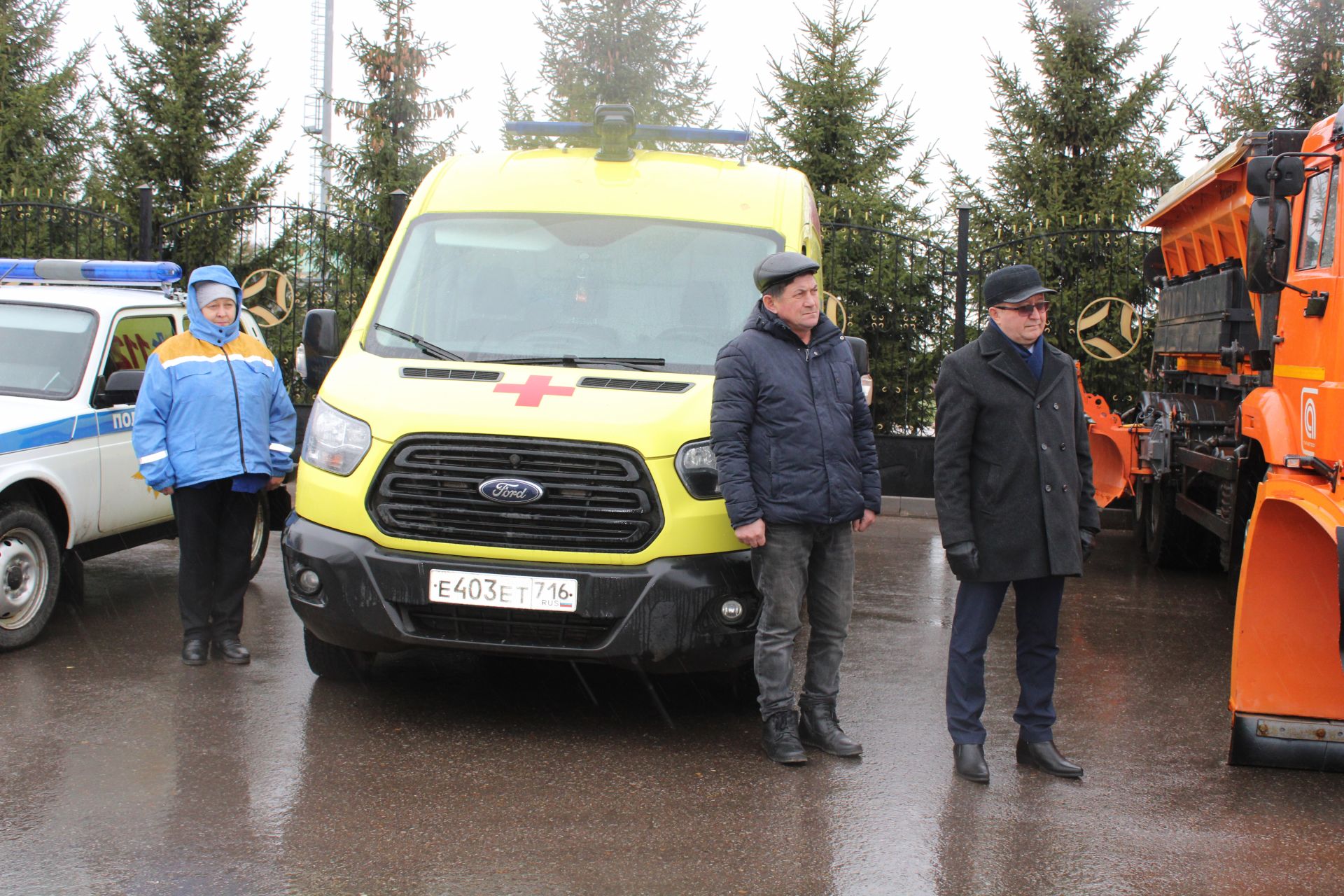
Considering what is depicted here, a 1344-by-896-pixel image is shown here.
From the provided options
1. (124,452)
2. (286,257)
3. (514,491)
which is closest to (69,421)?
(124,452)

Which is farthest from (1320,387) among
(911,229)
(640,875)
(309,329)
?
(911,229)

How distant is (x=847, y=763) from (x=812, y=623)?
0.54m

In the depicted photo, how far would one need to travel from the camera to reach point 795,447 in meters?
4.70

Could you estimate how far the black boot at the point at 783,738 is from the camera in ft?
15.8

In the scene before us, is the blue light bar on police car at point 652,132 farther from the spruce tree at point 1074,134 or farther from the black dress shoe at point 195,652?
the spruce tree at point 1074,134

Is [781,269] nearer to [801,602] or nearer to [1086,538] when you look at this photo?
[801,602]

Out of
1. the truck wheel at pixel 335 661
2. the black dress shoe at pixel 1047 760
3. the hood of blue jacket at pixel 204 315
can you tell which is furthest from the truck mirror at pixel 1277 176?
the hood of blue jacket at pixel 204 315

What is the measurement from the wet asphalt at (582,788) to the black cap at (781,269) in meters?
1.81

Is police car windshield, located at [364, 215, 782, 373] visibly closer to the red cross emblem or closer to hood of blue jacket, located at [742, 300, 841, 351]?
the red cross emblem

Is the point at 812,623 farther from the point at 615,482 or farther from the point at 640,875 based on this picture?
the point at 640,875

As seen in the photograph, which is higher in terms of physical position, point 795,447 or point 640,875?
point 795,447

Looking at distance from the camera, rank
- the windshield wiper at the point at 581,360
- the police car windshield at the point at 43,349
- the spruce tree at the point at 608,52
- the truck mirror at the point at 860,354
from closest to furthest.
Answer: the windshield wiper at the point at 581,360 → the truck mirror at the point at 860,354 → the police car windshield at the point at 43,349 → the spruce tree at the point at 608,52

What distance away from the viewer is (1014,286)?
470 centimetres

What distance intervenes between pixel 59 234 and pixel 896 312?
1009 cm
